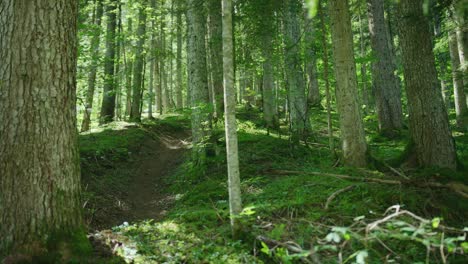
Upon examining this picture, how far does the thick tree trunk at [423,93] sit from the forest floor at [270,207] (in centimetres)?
61

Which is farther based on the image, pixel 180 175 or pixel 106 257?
pixel 180 175

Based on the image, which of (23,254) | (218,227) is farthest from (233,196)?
(23,254)

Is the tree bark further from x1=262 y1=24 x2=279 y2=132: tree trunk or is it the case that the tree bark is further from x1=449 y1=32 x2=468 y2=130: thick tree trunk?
x1=449 y1=32 x2=468 y2=130: thick tree trunk

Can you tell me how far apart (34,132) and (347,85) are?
557 centimetres

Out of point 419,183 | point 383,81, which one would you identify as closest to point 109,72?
point 383,81

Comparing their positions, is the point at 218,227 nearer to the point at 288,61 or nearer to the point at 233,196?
the point at 233,196

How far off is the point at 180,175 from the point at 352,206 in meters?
5.70

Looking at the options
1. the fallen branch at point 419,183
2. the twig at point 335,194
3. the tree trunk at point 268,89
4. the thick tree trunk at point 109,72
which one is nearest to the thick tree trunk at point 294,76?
the tree trunk at point 268,89

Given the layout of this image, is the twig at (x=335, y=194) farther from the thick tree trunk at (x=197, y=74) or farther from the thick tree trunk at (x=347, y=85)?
the thick tree trunk at (x=197, y=74)

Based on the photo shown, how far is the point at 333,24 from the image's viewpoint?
23.5 feet

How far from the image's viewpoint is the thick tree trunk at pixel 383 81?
41.7ft

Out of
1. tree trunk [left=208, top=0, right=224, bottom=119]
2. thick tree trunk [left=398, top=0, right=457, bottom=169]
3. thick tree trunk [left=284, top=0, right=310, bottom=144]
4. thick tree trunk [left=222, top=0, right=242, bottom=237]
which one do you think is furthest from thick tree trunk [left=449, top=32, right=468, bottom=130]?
thick tree trunk [left=222, top=0, right=242, bottom=237]

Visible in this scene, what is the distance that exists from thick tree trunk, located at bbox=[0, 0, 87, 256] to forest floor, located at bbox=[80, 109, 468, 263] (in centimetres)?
79

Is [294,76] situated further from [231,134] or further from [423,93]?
[231,134]
